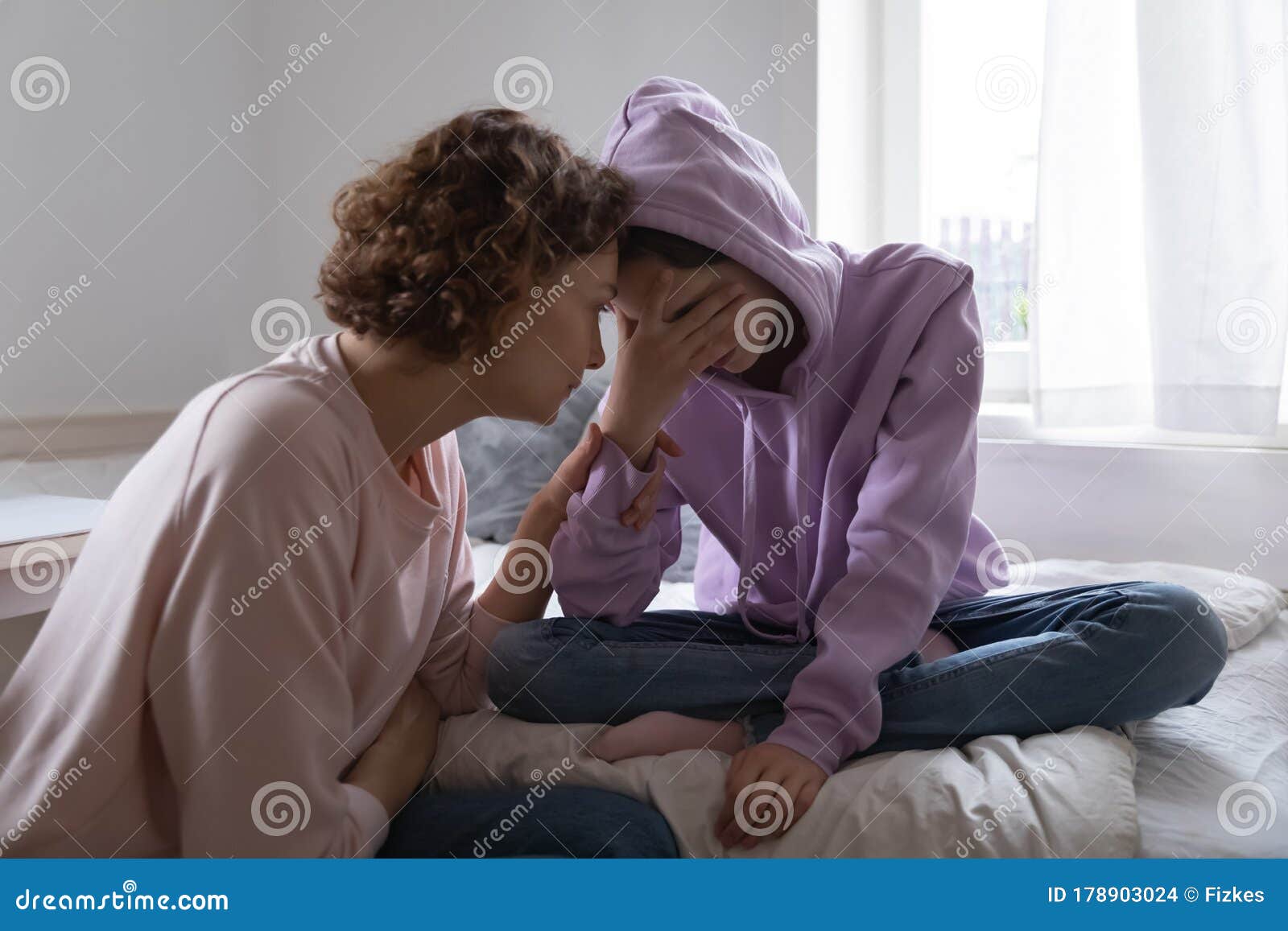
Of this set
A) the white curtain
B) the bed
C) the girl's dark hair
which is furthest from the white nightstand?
the white curtain

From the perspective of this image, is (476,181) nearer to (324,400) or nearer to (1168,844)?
(324,400)

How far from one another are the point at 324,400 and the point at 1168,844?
76cm

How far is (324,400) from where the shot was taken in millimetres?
859

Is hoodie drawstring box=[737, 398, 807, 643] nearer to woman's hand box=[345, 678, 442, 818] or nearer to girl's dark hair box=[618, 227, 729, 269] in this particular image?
girl's dark hair box=[618, 227, 729, 269]

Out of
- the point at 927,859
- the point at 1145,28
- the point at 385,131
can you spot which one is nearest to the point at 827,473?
the point at 927,859

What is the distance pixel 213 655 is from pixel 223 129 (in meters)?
1.73

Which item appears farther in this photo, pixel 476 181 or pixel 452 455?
pixel 452 455
